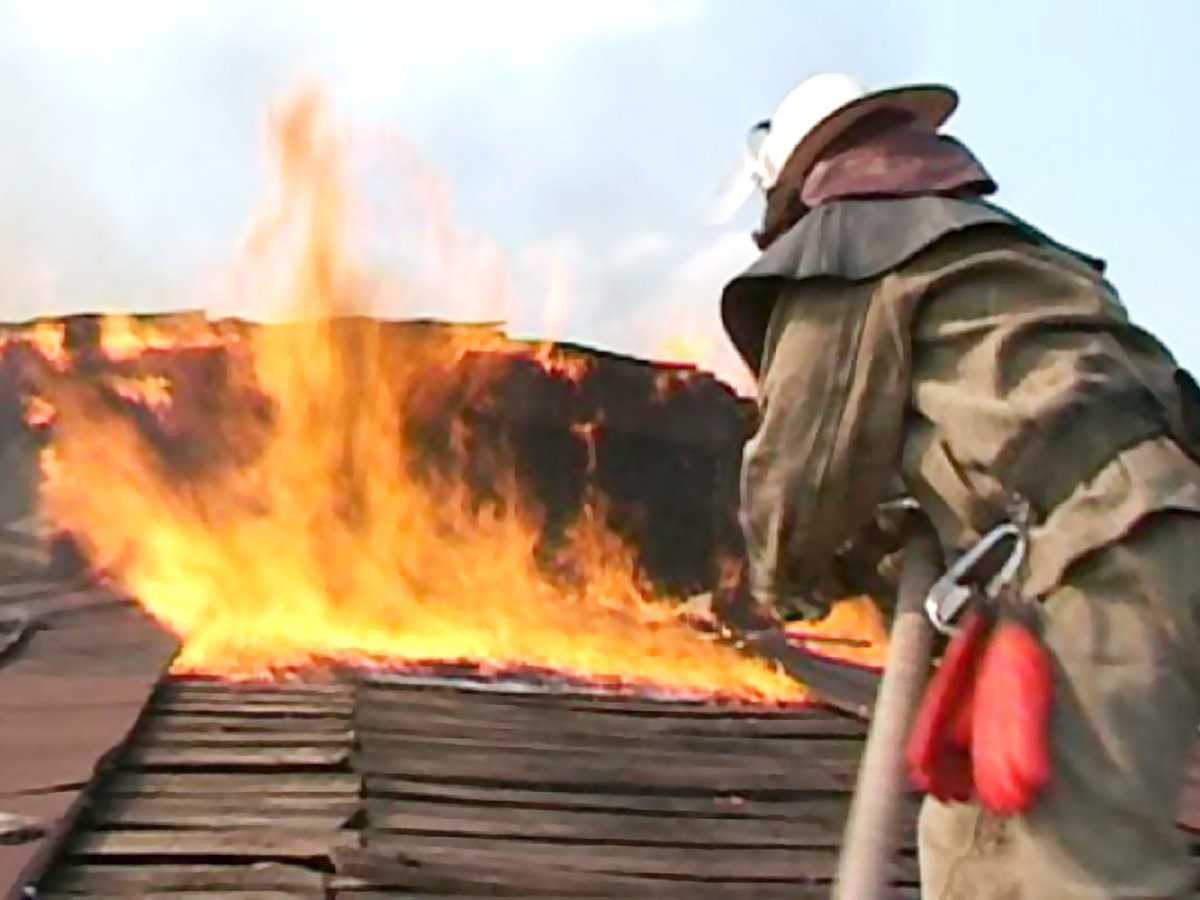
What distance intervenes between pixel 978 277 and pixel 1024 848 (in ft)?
3.16

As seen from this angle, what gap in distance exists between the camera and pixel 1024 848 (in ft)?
9.09

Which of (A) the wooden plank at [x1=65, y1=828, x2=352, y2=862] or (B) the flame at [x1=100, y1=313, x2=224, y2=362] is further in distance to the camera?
(B) the flame at [x1=100, y1=313, x2=224, y2=362]

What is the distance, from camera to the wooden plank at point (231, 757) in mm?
5102

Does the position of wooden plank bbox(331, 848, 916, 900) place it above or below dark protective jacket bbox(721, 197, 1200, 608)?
below

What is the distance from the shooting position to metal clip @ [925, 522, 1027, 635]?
2.96 m

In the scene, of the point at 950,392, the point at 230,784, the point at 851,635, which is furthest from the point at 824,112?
the point at 851,635

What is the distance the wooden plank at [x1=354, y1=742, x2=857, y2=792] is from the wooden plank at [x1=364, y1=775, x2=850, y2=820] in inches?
2.0

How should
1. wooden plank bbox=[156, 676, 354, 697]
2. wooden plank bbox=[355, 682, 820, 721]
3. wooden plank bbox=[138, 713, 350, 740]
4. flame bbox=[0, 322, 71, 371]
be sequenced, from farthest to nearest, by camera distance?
flame bbox=[0, 322, 71, 371] < wooden plank bbox=[355, 682, 820, 721] < wooden plank bbox=[156, 676, 354, 697] < wooden plank bbox=[138, 713, 350, 740]

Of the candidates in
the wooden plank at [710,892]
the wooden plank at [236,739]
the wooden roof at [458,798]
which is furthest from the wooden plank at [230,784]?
the wooden plank at [710,892]

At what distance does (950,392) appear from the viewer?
305 cm

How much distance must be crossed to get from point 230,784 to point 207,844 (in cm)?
61

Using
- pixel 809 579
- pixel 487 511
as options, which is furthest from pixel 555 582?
pixel 809 579

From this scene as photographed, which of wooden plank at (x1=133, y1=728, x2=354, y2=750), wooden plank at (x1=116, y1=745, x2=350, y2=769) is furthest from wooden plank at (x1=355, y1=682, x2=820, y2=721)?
wooden plank at (x1=116, y1=745, x2=350, y2=769)

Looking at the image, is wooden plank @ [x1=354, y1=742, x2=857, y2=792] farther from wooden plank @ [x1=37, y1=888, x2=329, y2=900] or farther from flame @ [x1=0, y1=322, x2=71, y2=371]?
flame @ [x1=0, y1=322, x2=71, y2=371]
